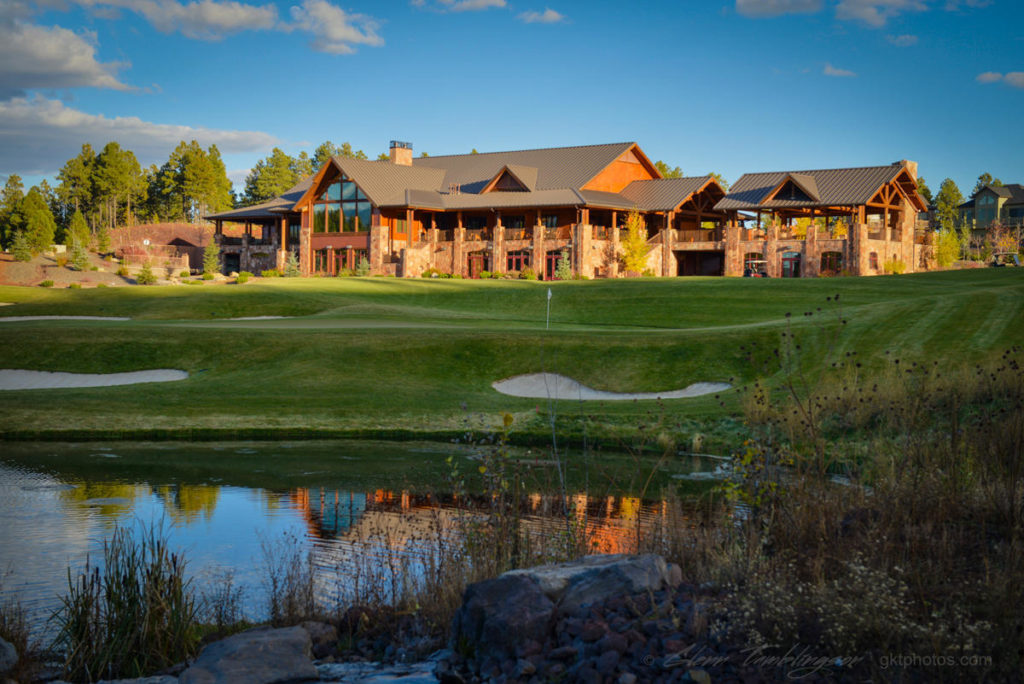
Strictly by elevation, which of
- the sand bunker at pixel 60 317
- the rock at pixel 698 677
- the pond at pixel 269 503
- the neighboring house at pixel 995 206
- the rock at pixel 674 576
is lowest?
the pond at pixel 269 503

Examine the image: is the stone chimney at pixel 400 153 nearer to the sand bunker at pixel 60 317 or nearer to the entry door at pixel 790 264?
the entry door at pixel 790 264

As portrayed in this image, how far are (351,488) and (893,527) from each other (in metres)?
8.86

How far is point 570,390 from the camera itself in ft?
72.8

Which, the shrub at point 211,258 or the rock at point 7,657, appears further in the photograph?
the shrub at point 211,258

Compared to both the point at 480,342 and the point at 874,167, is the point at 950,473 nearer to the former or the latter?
the point at 480,342

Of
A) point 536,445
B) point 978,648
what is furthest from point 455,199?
point 978,648

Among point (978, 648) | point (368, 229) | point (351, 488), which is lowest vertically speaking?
point (351, 488)

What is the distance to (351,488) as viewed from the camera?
14.1m

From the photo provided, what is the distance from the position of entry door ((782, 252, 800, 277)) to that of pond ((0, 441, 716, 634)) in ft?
136

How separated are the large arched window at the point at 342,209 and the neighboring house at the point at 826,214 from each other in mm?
23873

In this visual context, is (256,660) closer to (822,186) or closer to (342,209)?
(822,186)

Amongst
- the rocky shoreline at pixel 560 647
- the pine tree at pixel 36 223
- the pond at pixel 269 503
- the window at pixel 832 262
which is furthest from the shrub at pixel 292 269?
the rocky shoreline at pixel 560 647

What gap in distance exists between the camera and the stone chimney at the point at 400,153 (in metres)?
68.2

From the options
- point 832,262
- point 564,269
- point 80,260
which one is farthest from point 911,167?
point 80,260
